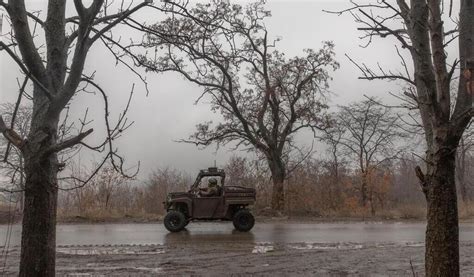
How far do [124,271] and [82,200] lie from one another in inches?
694

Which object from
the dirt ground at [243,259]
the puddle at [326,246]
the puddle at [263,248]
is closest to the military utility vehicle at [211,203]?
the dirt ground at [243,259]

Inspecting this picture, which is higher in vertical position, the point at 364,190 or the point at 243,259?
the point at 364,190

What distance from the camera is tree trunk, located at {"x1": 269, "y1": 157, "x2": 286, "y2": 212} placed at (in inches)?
1097

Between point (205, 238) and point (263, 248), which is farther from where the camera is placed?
point (205, 238)

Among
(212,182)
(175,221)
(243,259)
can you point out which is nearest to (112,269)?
(243,259)

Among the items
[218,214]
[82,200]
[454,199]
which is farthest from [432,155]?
[82,200]

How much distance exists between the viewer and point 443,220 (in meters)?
4.89

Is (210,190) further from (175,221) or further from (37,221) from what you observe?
(37,221)

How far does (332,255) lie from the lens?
1084 centimetres

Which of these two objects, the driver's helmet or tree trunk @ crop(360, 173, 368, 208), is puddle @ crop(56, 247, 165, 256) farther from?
tree trunk @ crop(360, 173, 368, 208)

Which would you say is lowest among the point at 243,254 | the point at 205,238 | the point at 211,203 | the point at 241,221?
→ the point at 243,254

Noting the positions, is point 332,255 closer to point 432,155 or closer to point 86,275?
point 86,275

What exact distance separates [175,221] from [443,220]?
12.6 m

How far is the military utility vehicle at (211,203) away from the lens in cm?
1666
